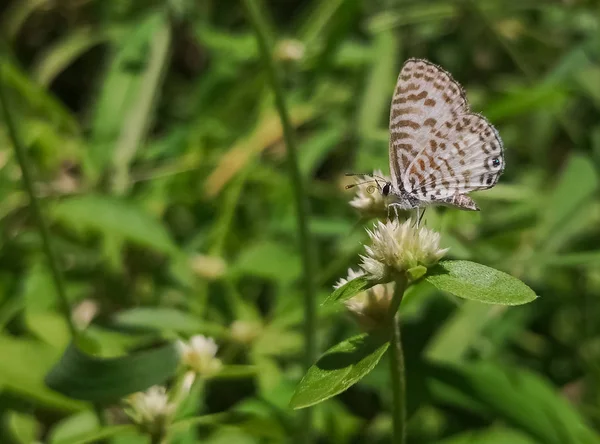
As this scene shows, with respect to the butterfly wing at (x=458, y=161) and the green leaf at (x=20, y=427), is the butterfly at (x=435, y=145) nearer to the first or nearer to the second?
Answer: the butterfly wing at (x=458, y=161)

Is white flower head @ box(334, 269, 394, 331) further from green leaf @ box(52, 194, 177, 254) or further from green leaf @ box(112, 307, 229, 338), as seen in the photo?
green leaf @ box(52, 194, 177, 254)

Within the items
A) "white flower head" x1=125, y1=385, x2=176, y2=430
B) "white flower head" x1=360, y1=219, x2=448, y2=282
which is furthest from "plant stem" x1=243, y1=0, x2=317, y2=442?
"white flower head" x1=360, y1=219, x2=448, y2=282

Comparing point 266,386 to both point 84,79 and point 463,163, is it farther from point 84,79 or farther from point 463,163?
point 84,79

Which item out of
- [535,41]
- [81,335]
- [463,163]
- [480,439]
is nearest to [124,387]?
[81,335]

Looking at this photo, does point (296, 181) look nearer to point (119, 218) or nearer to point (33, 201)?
point (33, 201)

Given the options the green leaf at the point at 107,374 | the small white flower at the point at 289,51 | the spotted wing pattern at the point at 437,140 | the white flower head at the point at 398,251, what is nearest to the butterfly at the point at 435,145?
the spotted wing pattern at the point at 437,140

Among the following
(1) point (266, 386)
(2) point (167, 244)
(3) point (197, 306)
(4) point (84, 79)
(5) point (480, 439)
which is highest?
(4) point (84, 79)
